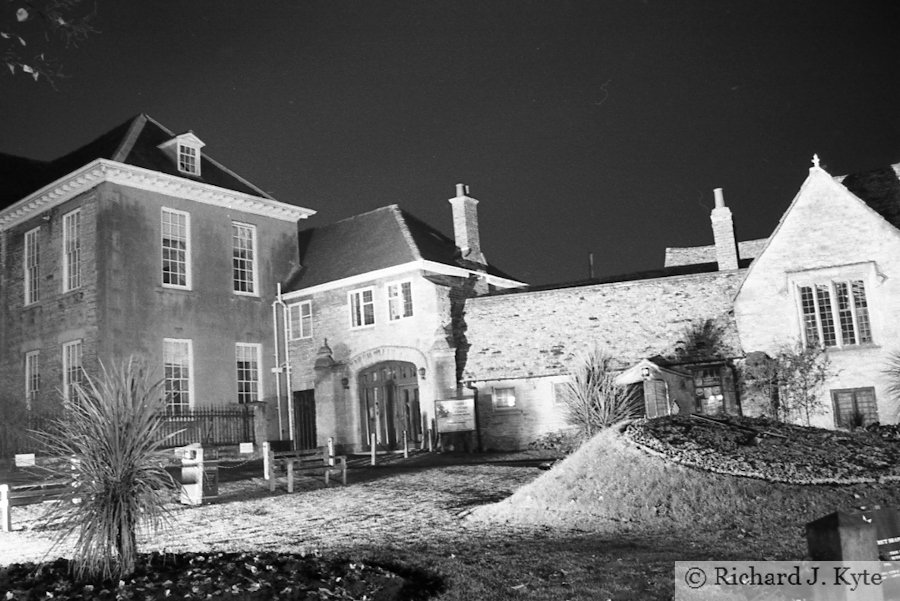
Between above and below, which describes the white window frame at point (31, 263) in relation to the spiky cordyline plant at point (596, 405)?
above

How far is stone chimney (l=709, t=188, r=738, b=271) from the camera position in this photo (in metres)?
28.5

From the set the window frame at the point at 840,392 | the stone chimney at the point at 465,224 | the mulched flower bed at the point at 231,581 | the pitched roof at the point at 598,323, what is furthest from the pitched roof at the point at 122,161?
the mulched flower bed at the point at 231,581

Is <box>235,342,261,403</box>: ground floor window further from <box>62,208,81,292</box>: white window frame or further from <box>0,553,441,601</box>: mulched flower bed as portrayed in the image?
<box>0,553,441,601</box>: mulched flower bed

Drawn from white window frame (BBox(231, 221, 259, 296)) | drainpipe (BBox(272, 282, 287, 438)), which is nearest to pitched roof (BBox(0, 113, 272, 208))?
white window frame (BBox(231, 221, 259, 296))

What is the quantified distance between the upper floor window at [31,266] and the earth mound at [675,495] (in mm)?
23529

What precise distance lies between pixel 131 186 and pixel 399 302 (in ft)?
32.3

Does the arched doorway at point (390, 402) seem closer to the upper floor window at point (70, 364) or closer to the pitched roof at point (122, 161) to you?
the pitched roof at point (122, 161)

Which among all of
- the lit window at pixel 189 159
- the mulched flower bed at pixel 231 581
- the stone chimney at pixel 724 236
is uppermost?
the lit window at pixel 189 159

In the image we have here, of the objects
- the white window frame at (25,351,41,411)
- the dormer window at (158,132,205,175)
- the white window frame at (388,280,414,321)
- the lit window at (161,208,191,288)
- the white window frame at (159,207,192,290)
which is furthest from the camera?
the dormer window at (158,132,205,175)

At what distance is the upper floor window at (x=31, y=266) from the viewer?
30.2 meters

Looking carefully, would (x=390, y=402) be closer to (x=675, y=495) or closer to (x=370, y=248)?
(x=370, y=248)

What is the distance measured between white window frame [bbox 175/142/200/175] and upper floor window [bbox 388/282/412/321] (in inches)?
333

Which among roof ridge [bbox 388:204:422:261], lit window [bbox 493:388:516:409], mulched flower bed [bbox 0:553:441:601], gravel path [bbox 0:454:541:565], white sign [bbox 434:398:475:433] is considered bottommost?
gravel path [bbox 0:454:541:565]

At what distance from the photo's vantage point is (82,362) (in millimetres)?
26953
